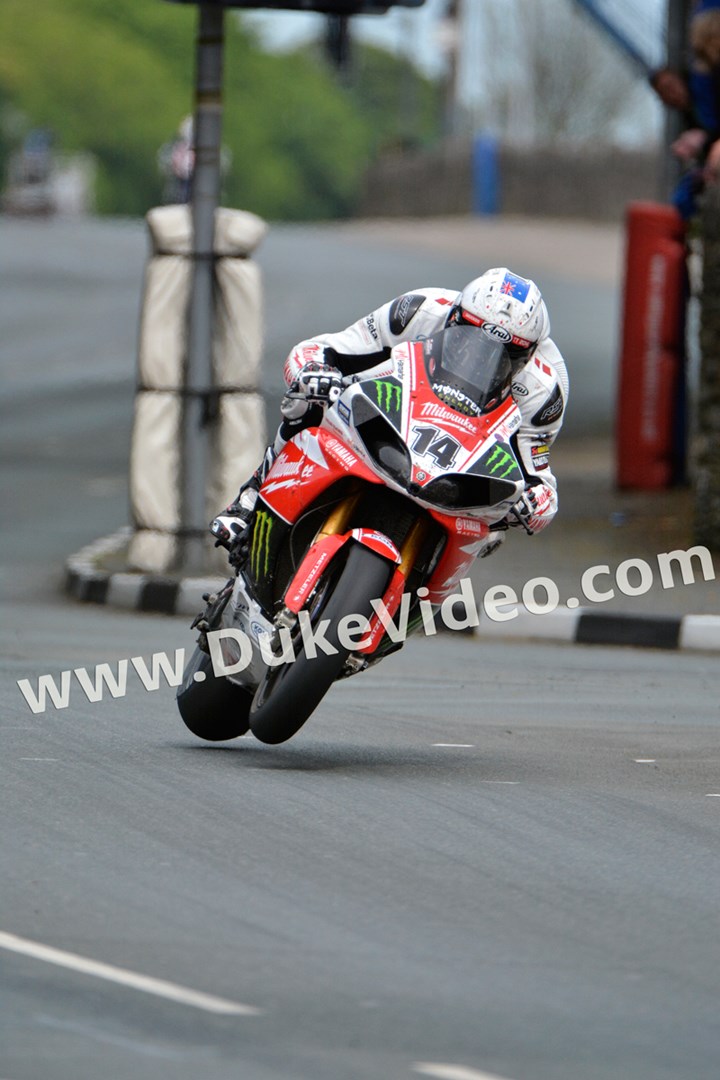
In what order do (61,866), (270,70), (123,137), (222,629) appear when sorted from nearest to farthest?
1. (61,866)
2. (222,629)
3. (123,137)
4. (270,70)

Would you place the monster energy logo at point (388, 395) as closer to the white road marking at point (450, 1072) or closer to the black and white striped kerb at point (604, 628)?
the white road marking at point (450, 1072)

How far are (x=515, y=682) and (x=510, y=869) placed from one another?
423cm

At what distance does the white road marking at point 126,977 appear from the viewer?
4.82 metres

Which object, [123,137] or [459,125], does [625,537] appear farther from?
[123,137]

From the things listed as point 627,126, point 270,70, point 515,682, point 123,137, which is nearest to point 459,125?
point 627,126

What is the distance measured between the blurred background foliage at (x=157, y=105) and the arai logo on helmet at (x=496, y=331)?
277 ft

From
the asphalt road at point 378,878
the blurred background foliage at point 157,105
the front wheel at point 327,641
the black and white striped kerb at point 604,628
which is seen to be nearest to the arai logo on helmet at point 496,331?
the front wheel at point 327,641

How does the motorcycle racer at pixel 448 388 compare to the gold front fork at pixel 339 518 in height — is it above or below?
above

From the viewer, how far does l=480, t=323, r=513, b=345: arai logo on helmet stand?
24.9 feet

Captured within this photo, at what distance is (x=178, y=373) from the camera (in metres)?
13.4

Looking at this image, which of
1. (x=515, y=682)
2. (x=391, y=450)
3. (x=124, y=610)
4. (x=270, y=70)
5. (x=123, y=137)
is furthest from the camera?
(x=270, y=70)

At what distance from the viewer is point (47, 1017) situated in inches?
186

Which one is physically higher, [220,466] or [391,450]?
[391,450]

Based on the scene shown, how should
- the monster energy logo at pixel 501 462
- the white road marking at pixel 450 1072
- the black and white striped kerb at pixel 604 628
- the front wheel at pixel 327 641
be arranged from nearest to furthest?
the white road marking at pixel 450 1072, the front wheel at pixel 327 641, the monster energy logo at pixel 501 462, the black and white striped kerb at pixel 604 628
